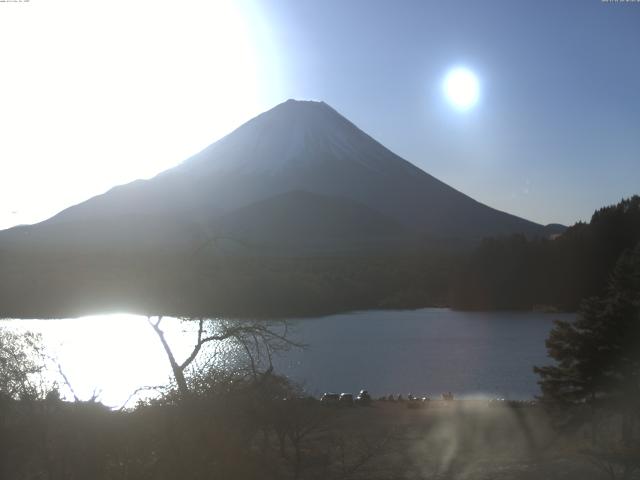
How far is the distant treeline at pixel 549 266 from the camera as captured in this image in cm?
4947

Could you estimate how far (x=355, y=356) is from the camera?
2602 centimetres

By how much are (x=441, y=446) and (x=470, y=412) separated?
3.28 m

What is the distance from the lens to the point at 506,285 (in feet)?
180

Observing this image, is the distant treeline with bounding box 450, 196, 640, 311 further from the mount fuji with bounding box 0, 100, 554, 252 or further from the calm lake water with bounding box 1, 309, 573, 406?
the mount fuji with bounding box 0, 100, 554, 252

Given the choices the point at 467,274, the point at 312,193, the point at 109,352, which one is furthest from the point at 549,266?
the point at 312,193

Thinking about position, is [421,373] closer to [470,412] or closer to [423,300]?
[470,412]

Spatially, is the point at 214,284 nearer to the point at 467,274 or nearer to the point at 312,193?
the point at 467,274

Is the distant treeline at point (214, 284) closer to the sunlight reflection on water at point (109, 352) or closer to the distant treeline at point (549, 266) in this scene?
the sunlight reflection on water at point (109, 352)

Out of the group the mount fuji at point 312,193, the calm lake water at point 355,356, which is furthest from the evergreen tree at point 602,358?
the mount fuji at point 312,193

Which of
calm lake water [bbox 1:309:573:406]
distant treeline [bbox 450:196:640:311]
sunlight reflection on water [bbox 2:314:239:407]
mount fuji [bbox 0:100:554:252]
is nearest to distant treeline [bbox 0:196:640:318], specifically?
distant treeline [bbox 450:196:640:311]

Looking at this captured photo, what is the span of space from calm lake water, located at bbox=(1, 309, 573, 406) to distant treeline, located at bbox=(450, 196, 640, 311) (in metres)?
14.3

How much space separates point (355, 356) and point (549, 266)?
31.1 meters

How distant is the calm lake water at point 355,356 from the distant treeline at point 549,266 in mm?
14328

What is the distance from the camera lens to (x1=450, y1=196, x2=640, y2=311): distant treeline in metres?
49.5
